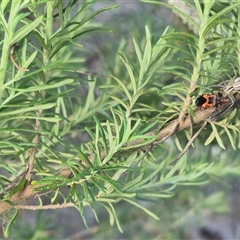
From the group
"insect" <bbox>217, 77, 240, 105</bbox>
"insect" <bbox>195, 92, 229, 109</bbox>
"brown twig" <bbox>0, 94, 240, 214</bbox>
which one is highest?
"insect" <bbox>217, 77, 240, 105</bbox>

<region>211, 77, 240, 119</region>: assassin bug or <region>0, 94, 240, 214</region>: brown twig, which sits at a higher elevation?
<region>211, 77, 240, 119</region>: assassin bug

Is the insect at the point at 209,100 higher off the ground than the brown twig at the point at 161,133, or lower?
higher

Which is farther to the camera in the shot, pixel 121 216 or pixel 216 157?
pixel 121 216

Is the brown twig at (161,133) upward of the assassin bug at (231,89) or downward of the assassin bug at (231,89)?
downward

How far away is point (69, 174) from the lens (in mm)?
253

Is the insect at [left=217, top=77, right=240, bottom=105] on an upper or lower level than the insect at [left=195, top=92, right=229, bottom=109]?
upper

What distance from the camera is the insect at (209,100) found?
0.24 m

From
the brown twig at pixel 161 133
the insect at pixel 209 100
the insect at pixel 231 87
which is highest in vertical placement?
the insect at pixel 231 87

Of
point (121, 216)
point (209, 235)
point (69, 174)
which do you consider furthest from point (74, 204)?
point (209, 235)

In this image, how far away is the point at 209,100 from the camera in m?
0.24

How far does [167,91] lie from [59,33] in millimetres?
72

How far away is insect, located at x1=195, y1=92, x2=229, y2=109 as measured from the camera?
237 millimetres

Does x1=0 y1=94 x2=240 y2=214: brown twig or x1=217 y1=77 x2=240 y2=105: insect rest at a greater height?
x1=217 y1=77 x2=240 y2=105: insect

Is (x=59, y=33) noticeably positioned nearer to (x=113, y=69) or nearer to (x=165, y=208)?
(x=113, y=69)
